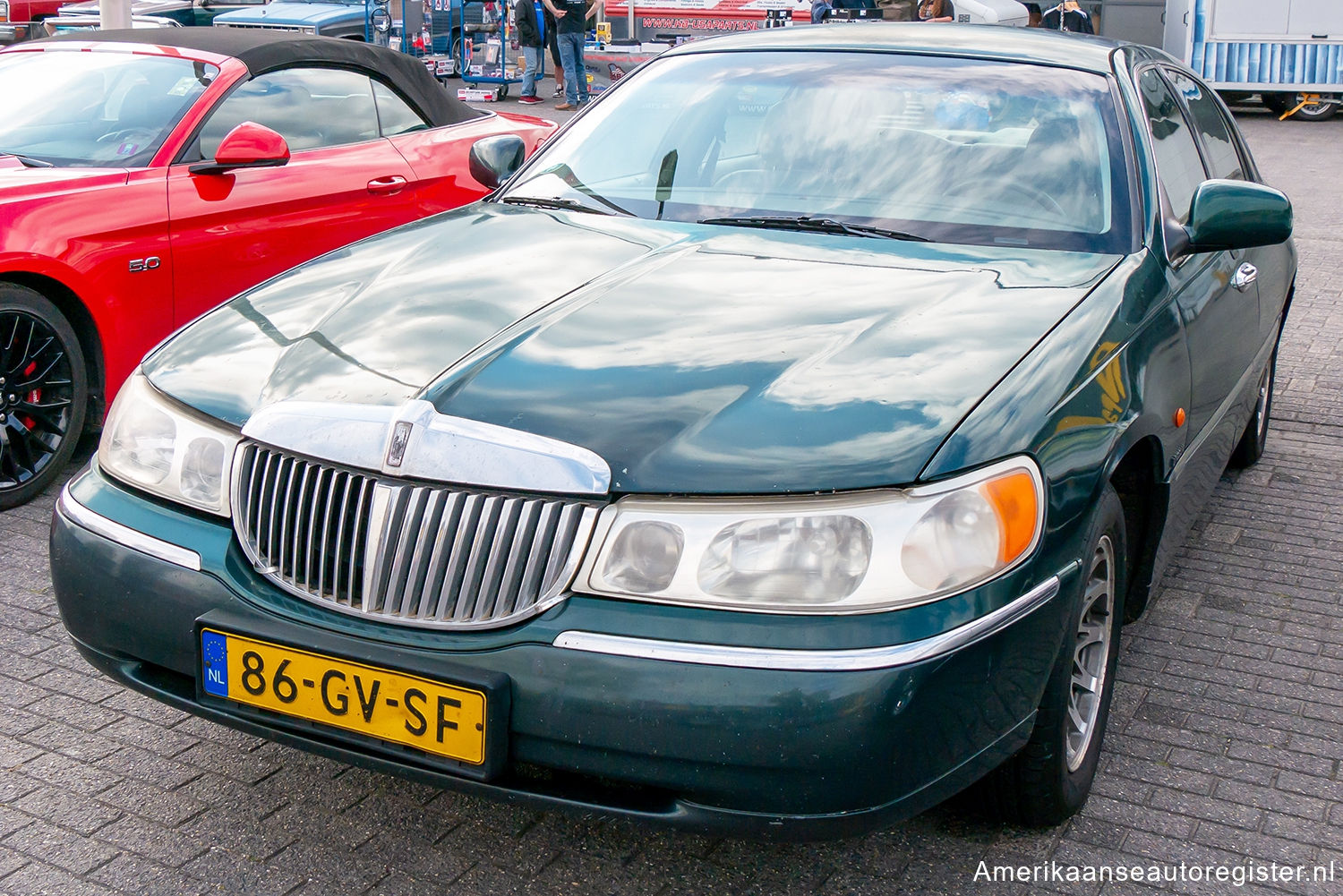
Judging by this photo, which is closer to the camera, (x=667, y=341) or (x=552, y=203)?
(x=667, y=341)

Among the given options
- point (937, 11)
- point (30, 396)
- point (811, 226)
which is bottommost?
point (30, 396)

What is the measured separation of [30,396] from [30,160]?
98 cm

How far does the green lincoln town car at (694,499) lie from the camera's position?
85.2 inches

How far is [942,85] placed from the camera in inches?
145

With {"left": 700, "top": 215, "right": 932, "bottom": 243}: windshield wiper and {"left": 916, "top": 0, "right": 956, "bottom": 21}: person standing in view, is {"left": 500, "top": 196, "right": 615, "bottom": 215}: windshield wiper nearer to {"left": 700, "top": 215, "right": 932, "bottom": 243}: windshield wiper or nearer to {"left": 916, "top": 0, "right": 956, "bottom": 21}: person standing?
{"left": 700, "top": 215, "right": 932, "bottom": 243}: windshield wiper

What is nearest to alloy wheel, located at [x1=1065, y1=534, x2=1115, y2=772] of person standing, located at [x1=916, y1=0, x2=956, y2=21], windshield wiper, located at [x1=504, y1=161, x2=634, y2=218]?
windshield wiper, located at [x1=504, y1=161, x2=634, y2=218]

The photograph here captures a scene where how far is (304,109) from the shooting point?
5.87 metres

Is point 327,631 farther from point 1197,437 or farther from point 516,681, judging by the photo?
point 1197,437

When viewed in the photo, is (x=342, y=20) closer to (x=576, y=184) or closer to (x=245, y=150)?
(x=245, y=150)

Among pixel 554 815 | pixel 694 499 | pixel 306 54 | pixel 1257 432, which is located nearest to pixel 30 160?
pixel 306 54

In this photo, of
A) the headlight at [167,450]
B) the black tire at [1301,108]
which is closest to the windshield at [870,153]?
the headlight at [167,450]

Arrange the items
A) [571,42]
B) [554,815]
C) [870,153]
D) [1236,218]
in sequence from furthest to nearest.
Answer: [571,42] → [870,153] → [1236,218] → [554,815]

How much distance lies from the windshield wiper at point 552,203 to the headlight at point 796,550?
1.58 meters

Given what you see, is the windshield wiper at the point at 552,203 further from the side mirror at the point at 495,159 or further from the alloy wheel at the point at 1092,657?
the alloy wheel at the point at 1092,657
